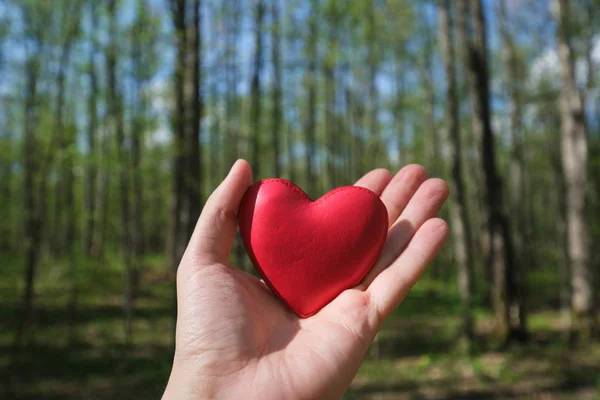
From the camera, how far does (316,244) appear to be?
2.03 m

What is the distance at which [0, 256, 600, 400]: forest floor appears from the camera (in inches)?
223

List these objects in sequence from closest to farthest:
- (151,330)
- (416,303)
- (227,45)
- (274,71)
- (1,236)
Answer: (151,330), (274,71), (416,303), (227,45), (1,236)

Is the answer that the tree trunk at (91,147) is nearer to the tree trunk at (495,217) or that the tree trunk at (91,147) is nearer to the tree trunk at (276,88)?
the tree trunk at (276,88)

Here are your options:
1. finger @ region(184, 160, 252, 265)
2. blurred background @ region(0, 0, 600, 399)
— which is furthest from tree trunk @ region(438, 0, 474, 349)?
finger @ region(184, 160, 252, 265)

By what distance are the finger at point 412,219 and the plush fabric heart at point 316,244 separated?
0.14 ft

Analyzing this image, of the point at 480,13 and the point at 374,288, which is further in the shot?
the point at 480,13

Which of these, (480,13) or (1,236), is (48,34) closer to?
(480,13)

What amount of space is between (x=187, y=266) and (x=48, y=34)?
11.8 metres

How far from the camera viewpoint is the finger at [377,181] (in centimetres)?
238

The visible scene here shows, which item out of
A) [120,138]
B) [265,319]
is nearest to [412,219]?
[265,319]

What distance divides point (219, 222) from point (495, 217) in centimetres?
601

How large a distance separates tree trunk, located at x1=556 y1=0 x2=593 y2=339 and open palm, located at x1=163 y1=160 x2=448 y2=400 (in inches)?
261

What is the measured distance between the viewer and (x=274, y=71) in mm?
11188

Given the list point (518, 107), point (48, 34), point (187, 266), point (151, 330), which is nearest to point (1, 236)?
point (48, 34)
